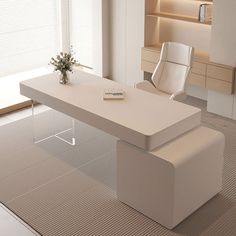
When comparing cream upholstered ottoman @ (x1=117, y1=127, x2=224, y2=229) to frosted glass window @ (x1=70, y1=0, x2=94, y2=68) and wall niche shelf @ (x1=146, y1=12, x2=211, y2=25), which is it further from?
frosted glass window @ (x1=70, y1=0, x2=94, y2=68)

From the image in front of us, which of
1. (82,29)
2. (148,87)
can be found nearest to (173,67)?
(148,87)

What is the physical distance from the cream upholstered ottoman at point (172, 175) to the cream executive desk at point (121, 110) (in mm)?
105

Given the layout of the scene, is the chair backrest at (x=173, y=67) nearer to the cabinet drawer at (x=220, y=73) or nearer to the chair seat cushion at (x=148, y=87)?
the chair seat cushion at (x=148, y=87)

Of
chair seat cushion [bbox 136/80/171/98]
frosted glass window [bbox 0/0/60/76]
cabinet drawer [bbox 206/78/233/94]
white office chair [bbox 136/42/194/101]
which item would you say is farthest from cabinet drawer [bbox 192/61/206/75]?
frosted glass window [bbox 0/0/60/76]

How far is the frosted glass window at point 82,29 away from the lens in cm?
716

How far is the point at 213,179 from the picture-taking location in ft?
13.0

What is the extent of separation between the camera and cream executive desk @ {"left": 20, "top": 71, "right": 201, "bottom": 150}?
12.2 feet

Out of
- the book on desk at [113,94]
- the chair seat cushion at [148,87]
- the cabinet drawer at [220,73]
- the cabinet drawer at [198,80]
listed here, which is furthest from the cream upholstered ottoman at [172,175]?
the cabinet drawer at [198,80]

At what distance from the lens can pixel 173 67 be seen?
544 cm

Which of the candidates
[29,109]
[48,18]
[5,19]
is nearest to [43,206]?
[29,109]

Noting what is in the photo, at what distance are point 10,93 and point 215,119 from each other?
2.93 meters

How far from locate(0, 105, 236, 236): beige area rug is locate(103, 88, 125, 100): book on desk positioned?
738mm

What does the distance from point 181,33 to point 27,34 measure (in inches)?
90.3

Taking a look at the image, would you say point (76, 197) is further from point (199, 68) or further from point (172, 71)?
point (199, 68)
